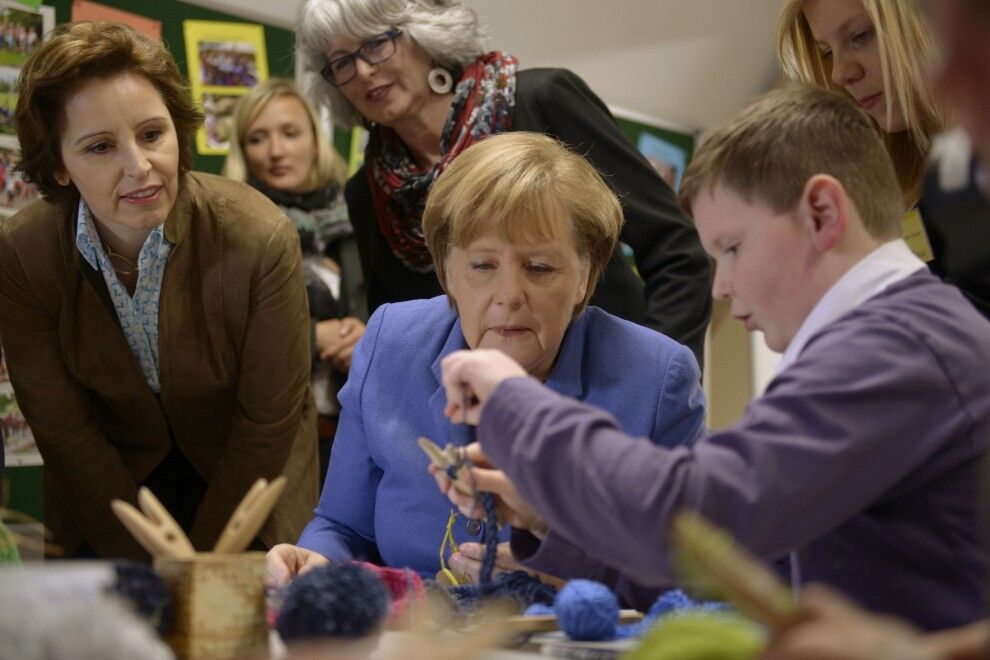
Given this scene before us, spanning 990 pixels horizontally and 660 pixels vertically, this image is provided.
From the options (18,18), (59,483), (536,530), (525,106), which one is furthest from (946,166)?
(18,18)

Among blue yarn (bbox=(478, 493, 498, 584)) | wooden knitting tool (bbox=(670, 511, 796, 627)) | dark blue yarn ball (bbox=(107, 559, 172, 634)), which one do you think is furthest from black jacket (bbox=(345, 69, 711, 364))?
wooden knitting tool (bbox=(670, 511, 796, 627))

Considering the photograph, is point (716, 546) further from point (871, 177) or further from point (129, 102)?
point (129, 102)

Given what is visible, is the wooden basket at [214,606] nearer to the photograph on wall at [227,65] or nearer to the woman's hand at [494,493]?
the woman's hand at [494,493]

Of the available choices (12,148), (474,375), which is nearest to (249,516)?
(474,375)

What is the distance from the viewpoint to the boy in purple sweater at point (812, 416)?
3.44 ft

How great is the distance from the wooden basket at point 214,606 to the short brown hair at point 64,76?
4.72 ft

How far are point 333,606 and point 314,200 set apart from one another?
2.52m

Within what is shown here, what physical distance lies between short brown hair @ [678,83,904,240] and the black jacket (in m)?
1.18

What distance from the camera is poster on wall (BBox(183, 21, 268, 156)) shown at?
3.56m

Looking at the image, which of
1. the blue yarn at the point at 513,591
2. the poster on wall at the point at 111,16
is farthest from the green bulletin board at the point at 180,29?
the blue yarn at the point at 513,591

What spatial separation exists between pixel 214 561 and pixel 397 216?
1.85 meters

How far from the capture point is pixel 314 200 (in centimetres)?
339

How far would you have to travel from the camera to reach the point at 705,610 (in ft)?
3.86

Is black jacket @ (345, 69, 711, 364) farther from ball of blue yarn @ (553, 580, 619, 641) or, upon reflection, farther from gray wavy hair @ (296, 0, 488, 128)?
ball of blue yarn @ (553, 580, 619, 641)
